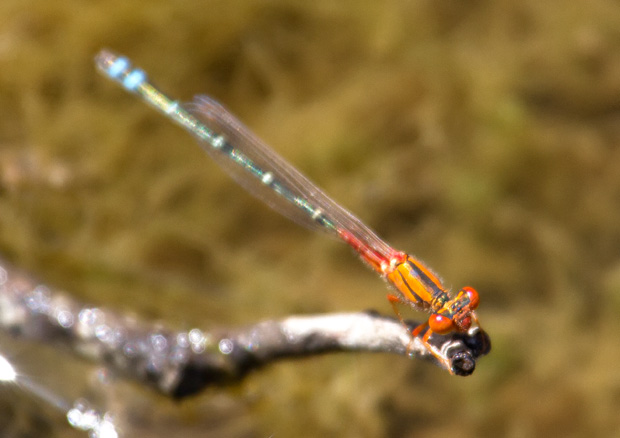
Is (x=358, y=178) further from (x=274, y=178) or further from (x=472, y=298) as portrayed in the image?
(x=472, y=298)

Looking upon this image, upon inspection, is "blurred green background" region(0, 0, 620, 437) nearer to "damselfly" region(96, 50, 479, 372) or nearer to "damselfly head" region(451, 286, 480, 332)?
"damselfly" region(96, 50, 479, 372)

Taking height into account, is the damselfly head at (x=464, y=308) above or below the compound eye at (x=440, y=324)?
above

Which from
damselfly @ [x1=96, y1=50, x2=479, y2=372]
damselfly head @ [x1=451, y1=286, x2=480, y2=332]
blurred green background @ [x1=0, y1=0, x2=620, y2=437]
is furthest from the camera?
blurred green background @ [x1=0, y1=0, x2=620, y2=437]

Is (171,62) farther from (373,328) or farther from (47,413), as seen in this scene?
(373,328)

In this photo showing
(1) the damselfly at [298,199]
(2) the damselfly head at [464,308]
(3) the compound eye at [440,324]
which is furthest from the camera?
(1) the damselfly at [298,199]

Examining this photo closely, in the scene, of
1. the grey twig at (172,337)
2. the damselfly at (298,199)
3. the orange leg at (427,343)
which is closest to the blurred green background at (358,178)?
the grey twig at (172,337)

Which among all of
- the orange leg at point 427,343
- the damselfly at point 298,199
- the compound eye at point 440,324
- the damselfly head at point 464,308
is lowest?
the orange leg at point 427,343

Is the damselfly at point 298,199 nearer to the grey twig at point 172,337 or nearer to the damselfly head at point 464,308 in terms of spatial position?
the damselfly head at point 464,308

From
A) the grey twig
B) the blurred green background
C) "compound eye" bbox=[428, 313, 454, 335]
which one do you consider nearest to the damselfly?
"compound eye" bbox=[428, 313, 454, 335]
